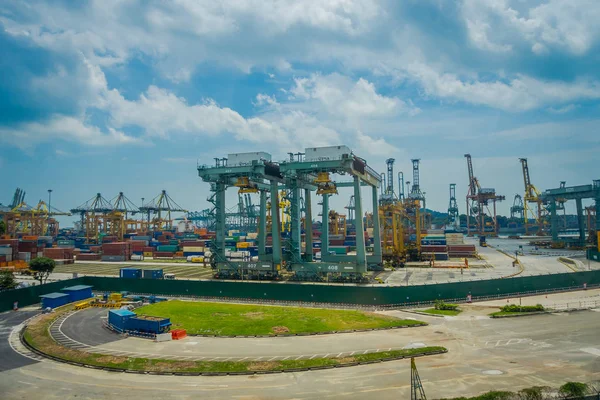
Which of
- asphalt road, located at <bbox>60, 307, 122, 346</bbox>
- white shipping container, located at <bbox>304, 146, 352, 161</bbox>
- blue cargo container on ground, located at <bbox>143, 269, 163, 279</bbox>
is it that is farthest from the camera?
blue cargo container on ground, located at <bbox>143, 269, 163, 279</bbox>

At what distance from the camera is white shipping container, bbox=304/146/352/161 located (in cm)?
6038

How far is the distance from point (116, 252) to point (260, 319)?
7953 cm

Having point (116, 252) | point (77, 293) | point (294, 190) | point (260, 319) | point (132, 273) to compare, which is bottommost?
point (260, 319)

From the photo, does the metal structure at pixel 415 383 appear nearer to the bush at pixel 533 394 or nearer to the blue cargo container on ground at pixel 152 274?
the bush at pixel 533 394

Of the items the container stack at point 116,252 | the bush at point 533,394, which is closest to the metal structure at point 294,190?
the bush at point 533,394

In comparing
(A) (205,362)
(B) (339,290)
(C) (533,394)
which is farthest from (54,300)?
(C) (533,394)

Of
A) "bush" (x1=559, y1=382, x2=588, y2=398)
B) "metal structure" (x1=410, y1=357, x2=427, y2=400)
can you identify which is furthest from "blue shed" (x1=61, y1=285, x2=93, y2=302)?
"bush" (x1=559, y1=382, x2=588, y2=398)

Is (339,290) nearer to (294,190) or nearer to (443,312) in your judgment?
(443,312)

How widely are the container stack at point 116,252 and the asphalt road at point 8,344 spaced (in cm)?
6279

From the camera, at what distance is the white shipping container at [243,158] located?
67250mm

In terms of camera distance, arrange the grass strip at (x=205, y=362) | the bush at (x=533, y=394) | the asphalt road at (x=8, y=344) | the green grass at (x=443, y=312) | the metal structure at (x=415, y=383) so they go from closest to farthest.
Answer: the metal structure at (x=415, y=383), the bush at (x=533, y=394), the grass strip at (x=205, y=362), the asphalt road at (x=8, y=344), the green grass at (x=443, y=312)

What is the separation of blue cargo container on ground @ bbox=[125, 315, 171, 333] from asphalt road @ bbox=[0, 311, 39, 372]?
7.86 m

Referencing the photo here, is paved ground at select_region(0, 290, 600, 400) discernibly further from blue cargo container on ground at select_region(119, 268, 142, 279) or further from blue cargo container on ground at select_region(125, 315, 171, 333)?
blue cargo container on ground at select_region(119, 268, 142, 279)

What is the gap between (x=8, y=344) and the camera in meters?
31.3
